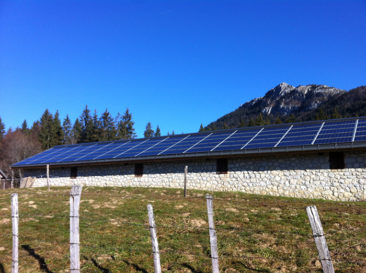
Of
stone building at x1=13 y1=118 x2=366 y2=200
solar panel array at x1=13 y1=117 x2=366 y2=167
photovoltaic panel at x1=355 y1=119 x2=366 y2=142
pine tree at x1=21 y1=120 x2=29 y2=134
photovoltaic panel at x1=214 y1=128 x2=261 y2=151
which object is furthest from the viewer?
pine tree at x1=21 y1=120 x2=29 y2=134

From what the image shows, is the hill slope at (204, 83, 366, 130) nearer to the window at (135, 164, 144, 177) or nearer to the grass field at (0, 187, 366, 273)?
the window at (135, 164, 144, 177)

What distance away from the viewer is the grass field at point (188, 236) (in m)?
7.01

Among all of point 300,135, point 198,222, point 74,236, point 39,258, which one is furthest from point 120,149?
point 74,236

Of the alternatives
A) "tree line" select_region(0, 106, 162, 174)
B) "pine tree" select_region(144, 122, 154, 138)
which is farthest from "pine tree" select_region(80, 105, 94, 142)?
"pine tree" select_region(144, 122, 154, 138)

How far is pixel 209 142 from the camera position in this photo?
65.2 ft

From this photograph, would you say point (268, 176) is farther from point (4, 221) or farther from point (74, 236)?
point (74, 236)

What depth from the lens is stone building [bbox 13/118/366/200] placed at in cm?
1480

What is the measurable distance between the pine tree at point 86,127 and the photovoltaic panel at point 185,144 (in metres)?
50.0

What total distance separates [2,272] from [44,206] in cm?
701

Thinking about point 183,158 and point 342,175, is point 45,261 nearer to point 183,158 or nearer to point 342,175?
point 183,158

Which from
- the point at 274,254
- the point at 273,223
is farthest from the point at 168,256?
the point at 273,223

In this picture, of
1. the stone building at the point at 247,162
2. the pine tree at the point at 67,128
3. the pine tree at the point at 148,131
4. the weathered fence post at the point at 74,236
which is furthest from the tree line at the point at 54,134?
the weathered fence post at the point at 74,236

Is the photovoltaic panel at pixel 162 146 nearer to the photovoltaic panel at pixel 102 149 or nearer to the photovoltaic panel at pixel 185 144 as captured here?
the photovoltaic panel at pixel 185 144

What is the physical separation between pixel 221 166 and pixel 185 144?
3710 millimetres
